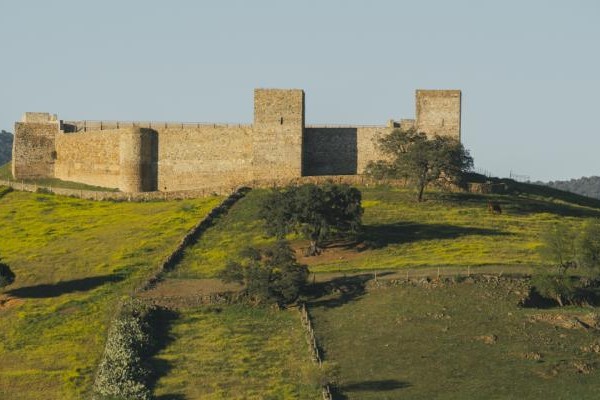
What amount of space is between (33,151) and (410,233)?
3614 centimetres

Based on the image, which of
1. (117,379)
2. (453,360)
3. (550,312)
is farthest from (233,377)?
(550,312)

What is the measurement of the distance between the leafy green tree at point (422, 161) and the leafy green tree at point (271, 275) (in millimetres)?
19859

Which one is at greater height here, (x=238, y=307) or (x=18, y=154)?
(x=18, y=154)

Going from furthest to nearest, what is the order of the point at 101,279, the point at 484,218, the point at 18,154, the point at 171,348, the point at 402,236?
the point at 18,154 < the point at 484,218 < the point at 402,236 < the point at 101,279 < the point at 171,348

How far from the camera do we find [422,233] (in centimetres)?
7894

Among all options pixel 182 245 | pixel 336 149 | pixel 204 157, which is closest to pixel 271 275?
pixel 182 245

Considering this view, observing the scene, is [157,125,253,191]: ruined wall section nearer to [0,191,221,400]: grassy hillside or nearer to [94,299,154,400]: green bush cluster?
[0,191,221,400]: grassy hillside

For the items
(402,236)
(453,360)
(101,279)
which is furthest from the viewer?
(402,236)

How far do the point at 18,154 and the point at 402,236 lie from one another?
120 ft

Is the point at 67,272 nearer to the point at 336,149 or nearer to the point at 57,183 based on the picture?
the point at 336,149

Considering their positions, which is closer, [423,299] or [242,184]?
[423,299]

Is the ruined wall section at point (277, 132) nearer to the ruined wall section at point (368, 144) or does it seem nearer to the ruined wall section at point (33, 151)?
the ruined wall section at point (368, 144)

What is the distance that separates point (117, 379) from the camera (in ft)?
184

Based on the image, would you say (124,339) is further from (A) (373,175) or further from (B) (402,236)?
(A) (373,175)
